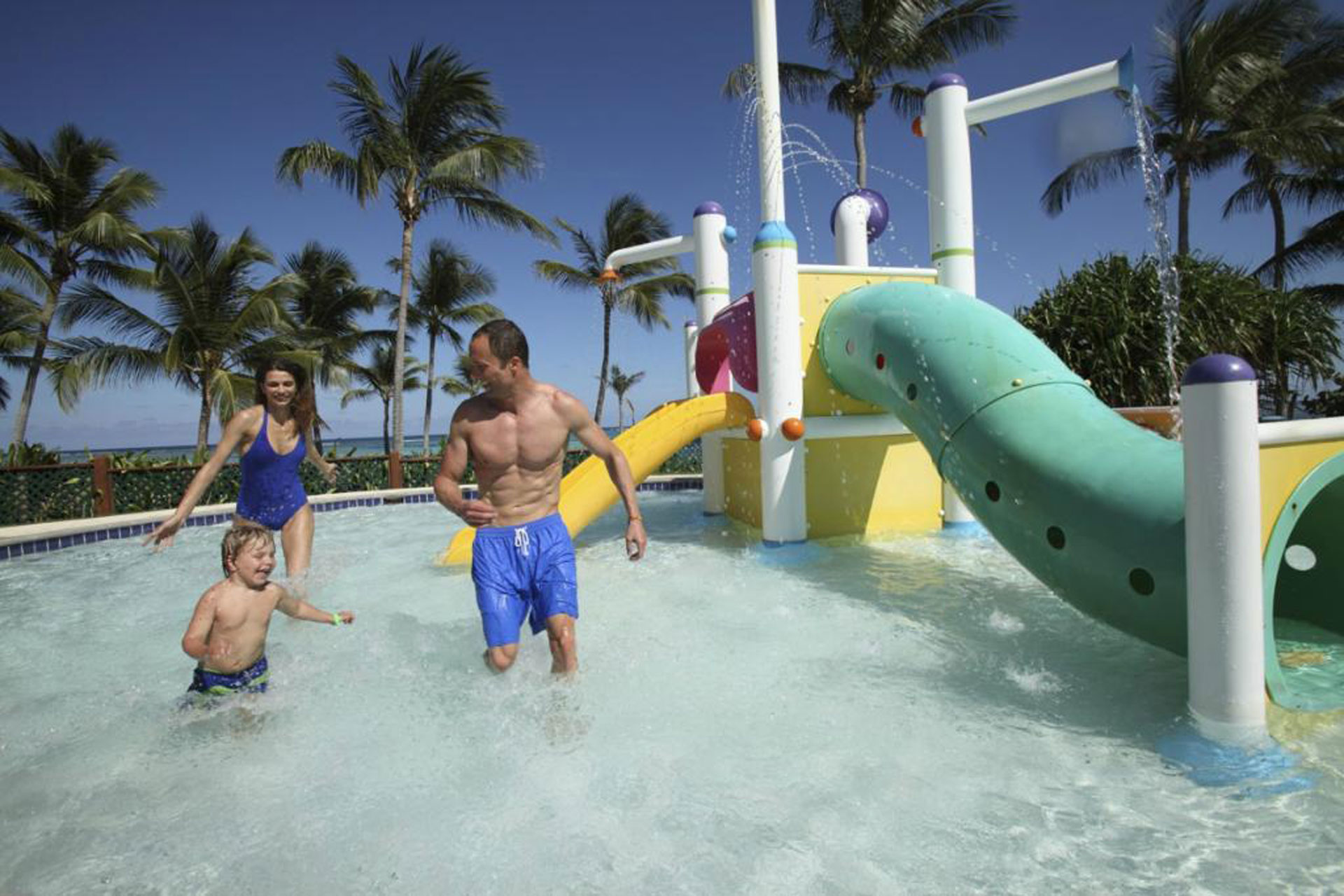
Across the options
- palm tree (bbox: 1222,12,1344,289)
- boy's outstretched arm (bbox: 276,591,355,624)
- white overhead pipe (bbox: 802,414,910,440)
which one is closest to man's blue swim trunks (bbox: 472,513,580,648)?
boy's outstretched arm (bbox: 276,591,355,624)

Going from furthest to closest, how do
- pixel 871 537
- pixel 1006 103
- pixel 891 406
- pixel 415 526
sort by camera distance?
pixel 415 526 < pixel 871 537 < pixel 1006 103 < pixel 891 406

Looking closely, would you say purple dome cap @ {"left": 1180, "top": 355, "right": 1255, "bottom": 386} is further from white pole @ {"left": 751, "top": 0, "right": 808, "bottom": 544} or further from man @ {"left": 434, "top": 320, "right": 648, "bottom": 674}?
white pole @ {"left": 751, "top": 0, "right": 808, "bottom": 544}

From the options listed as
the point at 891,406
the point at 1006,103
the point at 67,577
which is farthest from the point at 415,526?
Answer: the point at 1006,103

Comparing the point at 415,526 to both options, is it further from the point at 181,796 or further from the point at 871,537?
the point at 181,796

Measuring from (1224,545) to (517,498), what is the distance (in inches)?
111

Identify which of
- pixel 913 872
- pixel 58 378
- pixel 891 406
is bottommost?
pixel 913 872

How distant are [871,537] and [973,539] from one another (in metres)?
0.98

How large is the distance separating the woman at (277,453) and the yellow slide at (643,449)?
1.80 meters

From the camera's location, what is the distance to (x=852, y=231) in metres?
8.71

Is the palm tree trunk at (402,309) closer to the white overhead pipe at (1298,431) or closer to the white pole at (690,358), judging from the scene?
the white pole at (690,358)

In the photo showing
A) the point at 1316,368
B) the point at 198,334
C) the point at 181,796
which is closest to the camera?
the point at 181,796

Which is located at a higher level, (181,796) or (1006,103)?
(1006,103)

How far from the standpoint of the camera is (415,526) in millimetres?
10586

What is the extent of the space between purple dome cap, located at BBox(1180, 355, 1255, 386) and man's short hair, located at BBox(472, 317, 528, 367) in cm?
259
